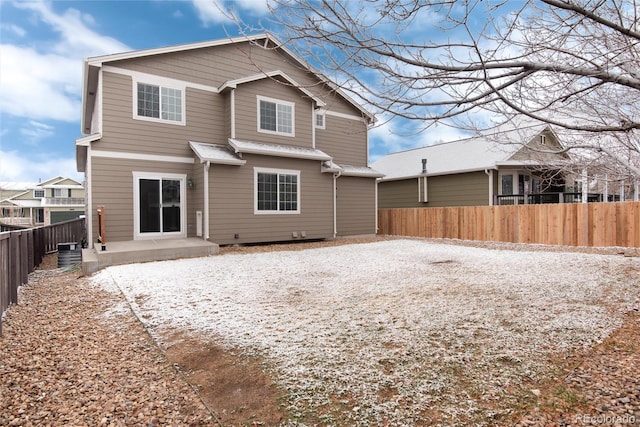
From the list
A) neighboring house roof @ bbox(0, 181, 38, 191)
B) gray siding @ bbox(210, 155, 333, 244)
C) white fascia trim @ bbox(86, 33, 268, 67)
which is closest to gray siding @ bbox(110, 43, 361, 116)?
white fascia trim @ bbox(86, 33, 268, 67)

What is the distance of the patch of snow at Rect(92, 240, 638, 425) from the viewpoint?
254 centimetres

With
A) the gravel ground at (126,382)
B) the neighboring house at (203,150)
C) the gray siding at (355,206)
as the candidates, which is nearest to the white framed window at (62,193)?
the neighboring house at (203,150)

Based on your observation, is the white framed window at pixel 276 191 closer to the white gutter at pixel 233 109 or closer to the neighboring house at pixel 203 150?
the neighboring house at pixel 203 150

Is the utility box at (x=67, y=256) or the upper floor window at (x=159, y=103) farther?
the upper floor window at (x=159, y=103)

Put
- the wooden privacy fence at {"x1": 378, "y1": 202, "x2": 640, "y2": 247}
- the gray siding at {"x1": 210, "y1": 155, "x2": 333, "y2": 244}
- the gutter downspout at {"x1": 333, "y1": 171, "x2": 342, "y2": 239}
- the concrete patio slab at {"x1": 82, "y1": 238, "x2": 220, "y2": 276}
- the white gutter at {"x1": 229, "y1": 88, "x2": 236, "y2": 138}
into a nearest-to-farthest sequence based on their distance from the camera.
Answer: the concrete patio slab at {"x1": 82, "y1": 238, "x2": 220, "y2": 276}, the wooden privacy fence at {"x1": 378, "y1": 202, "x2": 640, "y2": 247}, the gray siding at {"x1": 210, "y1": 155, "x2": 333, "y2": 244}, the white gutter at {"x1": 229, "y1": 88, "x2": 236, "y2": 138}, the gutter downspout at {"x1": 333, "y1": 171, "x2": 342, "y2": 239}

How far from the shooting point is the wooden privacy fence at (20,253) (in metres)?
4.51

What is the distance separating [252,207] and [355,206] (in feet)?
16.1

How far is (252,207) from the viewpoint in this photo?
11.0 m

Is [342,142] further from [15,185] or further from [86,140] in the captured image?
[15,185]

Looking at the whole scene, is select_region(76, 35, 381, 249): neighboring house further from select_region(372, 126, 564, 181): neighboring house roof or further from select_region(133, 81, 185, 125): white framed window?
select_region(372, 126, 564, 181): neighboring house roof

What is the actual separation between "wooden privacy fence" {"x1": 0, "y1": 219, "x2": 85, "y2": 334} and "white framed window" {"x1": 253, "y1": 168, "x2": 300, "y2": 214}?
18.4 feet

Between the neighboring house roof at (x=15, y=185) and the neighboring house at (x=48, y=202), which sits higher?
the neighboring house roof at (x=15, y=185)

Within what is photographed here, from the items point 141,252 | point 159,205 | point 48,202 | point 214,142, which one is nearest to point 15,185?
point 48,202

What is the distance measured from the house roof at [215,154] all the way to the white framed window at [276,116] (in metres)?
1.50
